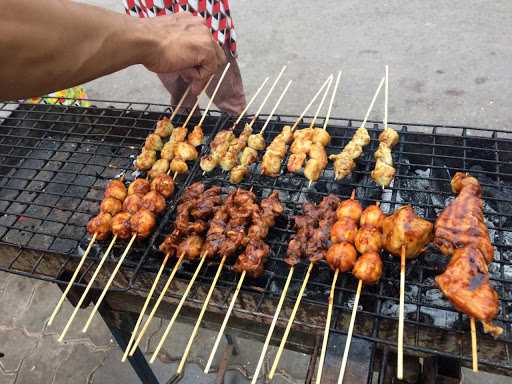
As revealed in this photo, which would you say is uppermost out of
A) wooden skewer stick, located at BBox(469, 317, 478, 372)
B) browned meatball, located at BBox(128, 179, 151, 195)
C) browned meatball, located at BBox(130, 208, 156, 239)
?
browned meatball, located at BBox(128, 179, 151, 195)

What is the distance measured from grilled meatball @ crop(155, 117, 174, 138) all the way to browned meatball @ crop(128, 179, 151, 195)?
676 mm

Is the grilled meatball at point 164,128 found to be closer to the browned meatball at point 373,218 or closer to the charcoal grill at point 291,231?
the charcoal grill at point 291,231

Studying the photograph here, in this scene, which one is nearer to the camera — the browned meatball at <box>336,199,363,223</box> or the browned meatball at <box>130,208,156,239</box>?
the browned meatball at <box>336,199,363,223</box>

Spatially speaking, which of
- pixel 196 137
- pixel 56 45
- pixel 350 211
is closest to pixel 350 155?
pixel 350 211

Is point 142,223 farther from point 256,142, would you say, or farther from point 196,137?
point 256,142

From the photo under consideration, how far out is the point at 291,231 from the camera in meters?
3.29

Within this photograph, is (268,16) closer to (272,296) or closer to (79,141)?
(79,141)

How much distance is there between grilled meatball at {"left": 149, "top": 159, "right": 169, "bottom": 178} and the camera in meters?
4.10

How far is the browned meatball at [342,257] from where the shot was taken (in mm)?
2814

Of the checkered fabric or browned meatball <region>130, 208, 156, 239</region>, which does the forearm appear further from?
the checkered fabric

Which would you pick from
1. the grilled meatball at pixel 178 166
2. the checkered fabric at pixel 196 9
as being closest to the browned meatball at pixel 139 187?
the grilled meatball at pixel 178 166

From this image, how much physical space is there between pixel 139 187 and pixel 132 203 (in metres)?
0.25

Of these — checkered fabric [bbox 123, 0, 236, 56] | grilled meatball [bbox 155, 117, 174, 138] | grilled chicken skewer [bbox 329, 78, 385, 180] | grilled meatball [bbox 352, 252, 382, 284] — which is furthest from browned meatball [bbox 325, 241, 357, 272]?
checkered fabric [bbox 123, 0, 236, 56]

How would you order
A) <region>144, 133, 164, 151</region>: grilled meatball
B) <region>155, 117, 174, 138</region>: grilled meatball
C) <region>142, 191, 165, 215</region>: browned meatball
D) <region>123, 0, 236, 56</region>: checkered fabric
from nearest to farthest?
<region>142, 191, 165, 215</region>: browned meatball, <region>144, 133, 164, 151</region>: grilled meatball, <region>155, 117, 174, 138</region>: grilled meatball, <region>123, 0, 236, 56</region>: checkered fabric
